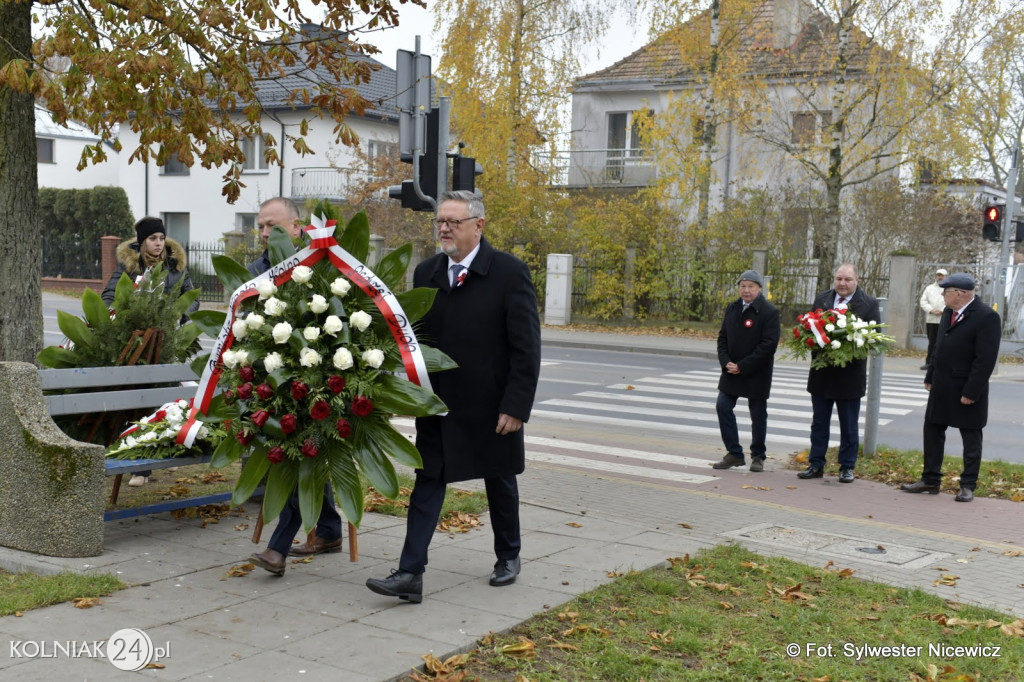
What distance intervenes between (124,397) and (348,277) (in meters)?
2.24

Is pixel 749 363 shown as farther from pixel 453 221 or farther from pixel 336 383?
pixel 336 383

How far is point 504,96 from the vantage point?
101 ft

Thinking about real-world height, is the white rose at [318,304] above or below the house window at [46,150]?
below

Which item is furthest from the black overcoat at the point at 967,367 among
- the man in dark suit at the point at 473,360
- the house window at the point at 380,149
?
the house window at the point at 380,149

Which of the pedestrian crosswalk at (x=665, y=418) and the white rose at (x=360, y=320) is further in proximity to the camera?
the pedestrian crosswalk at (x=665, y=418)

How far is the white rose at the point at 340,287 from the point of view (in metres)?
5.29

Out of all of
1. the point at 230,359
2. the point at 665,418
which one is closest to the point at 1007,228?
the point at 665,418

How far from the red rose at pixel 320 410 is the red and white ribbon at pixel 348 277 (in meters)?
0.43

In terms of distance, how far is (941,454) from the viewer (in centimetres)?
932

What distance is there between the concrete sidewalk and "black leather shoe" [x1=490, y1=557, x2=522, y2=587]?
57 mm

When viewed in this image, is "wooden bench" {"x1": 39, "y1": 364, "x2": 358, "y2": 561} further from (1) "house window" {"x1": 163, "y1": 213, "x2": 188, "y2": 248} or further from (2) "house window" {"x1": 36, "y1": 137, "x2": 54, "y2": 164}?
(2) "house window" {"x1": 36, "y1": 137, "x2": 54, "y2": 164}

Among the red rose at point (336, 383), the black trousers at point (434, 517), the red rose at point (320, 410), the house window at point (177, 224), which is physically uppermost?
the house window at point (177, 224)

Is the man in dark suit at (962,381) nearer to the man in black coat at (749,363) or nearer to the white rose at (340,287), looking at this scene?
the man in black coat at (749,363)

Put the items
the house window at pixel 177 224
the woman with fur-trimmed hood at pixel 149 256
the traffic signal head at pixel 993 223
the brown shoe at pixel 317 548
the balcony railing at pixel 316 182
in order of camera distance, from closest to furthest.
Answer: the brown shoe at pixel 317 548 < the woman with fur-trimmed hood at pixel 149 256 < the traffic signal head at pixel 993 223 < the balcony railing at pixel 316 182 < the house window at pixel 177 224
